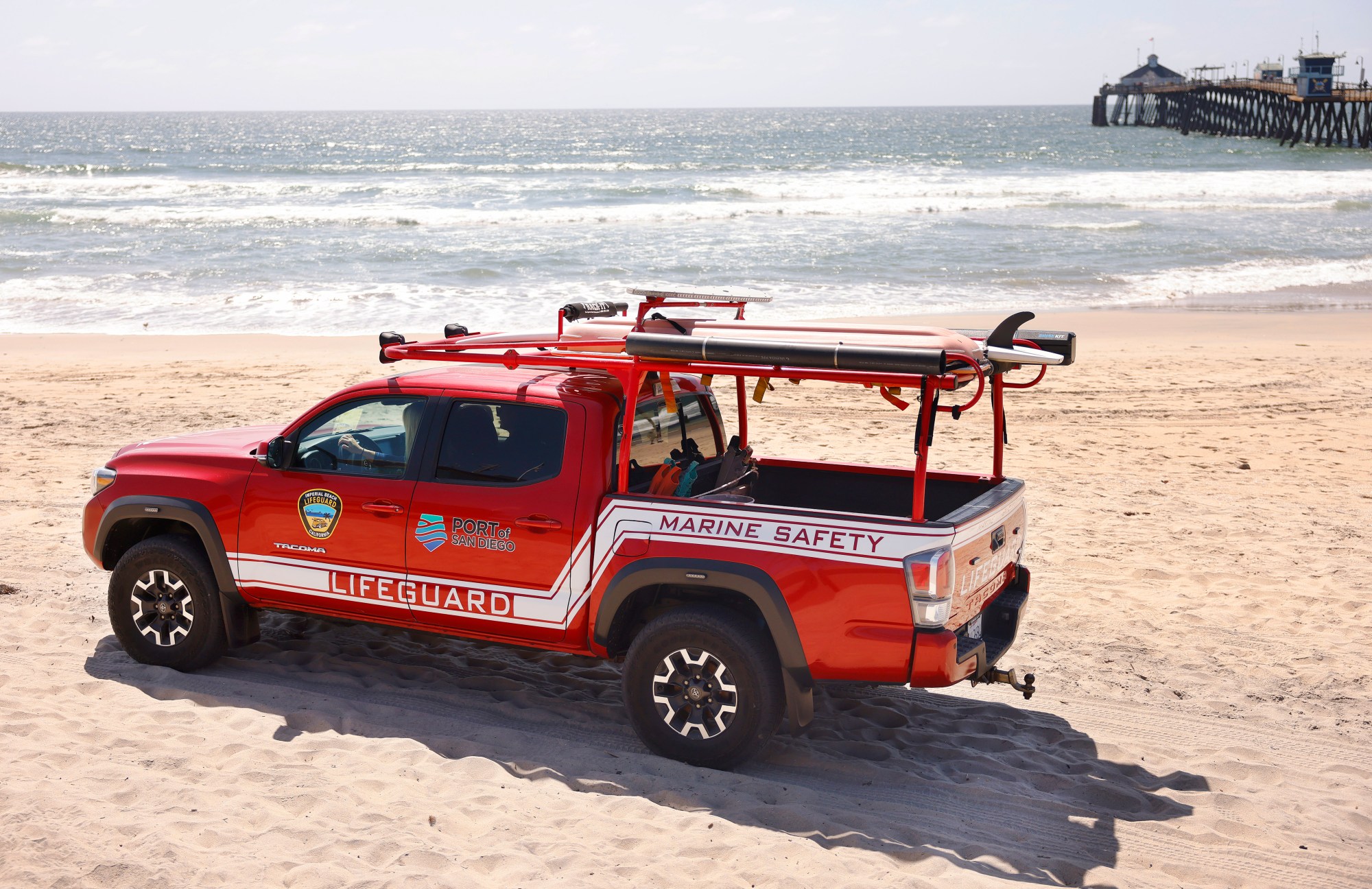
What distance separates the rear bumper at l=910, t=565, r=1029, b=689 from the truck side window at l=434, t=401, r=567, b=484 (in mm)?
1861

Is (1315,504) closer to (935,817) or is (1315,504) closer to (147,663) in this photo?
(935,817)

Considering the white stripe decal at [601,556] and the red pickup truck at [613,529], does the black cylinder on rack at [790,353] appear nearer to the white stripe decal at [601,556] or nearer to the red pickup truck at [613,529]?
the red pickup truck at [613,529]

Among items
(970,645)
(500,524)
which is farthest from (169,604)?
(970,645)

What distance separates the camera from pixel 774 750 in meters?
Answer: 5.29

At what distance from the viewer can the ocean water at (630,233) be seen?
21.1 metres

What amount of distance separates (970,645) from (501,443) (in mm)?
2366

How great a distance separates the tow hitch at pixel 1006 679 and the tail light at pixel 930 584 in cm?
66

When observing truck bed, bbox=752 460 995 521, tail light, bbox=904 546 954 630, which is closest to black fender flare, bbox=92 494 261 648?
truck bed, bbox=752 460 995 521

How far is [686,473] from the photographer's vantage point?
5.71 meters

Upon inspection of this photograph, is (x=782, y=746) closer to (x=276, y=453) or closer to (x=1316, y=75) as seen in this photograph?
(x=276, y=453)

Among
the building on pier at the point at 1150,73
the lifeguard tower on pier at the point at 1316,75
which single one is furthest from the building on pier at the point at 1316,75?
the building on pier at the point at 1150,73

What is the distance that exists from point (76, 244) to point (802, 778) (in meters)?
28.7

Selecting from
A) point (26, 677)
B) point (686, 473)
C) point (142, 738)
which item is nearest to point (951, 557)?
point (686, 473)

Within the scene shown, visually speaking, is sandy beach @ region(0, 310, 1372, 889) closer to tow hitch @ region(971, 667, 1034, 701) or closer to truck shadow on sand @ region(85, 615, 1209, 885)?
truck shadow on sand @ region(85, 615, 1209, 885)
